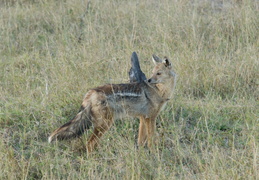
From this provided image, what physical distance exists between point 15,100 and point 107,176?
2.03 m

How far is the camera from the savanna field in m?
4.53

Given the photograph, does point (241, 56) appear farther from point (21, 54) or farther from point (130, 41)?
point (21, 54)

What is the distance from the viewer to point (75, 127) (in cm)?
476

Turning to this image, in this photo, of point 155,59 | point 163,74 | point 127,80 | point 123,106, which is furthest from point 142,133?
point 127,80

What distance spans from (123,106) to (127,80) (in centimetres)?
130

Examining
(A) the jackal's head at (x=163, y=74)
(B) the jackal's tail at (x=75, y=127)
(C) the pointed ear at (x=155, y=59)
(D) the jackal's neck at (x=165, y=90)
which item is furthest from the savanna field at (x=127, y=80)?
(C) the pointed ear at (x=155, y=59)

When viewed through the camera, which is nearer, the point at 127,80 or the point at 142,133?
the point at 142,133

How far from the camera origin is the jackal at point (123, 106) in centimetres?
481

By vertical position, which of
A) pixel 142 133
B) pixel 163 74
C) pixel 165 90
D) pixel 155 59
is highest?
pixel 155 59

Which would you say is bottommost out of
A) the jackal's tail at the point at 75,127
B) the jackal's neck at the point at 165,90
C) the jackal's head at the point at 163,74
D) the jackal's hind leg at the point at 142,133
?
the jackal's hind leg at the point at 142,133

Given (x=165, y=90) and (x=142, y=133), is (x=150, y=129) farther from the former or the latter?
Answer: (x=165, y=90)

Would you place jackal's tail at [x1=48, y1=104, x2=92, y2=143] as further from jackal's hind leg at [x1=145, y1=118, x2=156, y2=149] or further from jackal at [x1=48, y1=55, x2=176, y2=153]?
jackal's hind leg at [x1=145, y1=118, x2=156, y2=149]

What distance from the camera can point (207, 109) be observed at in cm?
586

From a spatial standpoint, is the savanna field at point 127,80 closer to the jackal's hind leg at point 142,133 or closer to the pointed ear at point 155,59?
the jackal's hind leg at point 142,133
